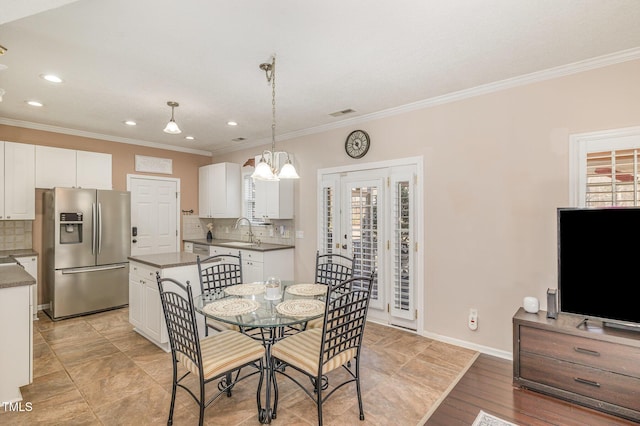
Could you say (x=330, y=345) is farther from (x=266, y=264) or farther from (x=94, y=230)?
(x=94, y=230)

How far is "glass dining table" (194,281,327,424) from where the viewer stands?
216cm

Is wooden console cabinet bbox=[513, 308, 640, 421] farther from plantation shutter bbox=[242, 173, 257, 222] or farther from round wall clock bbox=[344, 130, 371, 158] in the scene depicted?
plantation shutter bbox=[242, 173, 257, 222]

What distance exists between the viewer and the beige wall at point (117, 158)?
4.54 metres

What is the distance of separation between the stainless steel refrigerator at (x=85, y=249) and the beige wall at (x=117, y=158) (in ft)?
0.65

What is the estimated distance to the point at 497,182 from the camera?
124 inches

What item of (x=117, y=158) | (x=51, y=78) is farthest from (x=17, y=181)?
(x=51, y=78)

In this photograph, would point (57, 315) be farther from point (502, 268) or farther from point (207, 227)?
point (502, 268)

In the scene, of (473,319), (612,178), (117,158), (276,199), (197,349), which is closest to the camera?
(197,349)

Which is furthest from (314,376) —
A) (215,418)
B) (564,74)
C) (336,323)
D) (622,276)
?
(564,74)

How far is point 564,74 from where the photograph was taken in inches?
111

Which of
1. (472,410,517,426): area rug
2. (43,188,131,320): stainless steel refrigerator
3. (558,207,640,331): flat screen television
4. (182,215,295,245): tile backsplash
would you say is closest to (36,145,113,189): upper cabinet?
(43,188,131,320): stainless steel refrigerator

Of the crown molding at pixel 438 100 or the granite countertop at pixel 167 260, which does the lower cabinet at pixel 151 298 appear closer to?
the granite countertop at pixel 167 260

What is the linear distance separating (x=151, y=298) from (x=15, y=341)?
3.70ft

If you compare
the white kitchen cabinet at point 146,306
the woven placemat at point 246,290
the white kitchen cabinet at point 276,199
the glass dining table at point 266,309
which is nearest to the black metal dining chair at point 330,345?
the glass dining table at point 266,309
